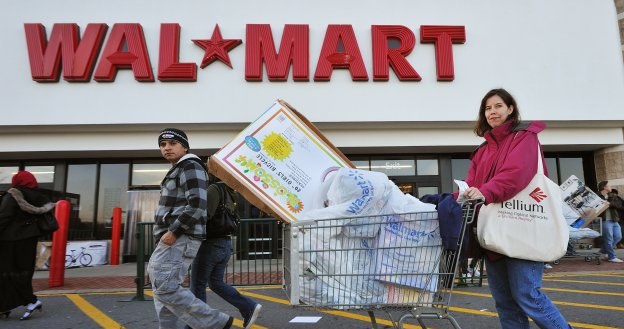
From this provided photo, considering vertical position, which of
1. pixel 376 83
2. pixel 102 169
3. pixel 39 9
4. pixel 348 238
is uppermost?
pixel 39 9

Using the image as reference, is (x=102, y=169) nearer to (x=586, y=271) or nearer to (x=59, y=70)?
(x=59, y=70)

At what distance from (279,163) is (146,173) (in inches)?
424

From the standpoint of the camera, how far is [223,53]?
11102mm

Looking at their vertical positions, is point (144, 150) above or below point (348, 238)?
above

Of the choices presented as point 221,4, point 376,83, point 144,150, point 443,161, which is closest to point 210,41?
point 221,4

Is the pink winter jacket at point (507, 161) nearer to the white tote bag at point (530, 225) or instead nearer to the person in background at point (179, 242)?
the white tote bag at point (530, 225)

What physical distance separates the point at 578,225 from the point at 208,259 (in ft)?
29.0

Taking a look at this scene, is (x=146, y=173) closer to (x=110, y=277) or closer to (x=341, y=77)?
(x=110, y=277)

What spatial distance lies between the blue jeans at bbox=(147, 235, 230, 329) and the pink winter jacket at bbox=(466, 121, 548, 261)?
2.16 metres

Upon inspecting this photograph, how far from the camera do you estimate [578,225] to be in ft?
30.5

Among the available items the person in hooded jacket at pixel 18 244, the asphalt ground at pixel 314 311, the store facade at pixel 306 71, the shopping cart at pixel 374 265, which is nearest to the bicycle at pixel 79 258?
the store facade at pixel 306 71

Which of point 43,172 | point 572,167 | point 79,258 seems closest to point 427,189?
point 572,167

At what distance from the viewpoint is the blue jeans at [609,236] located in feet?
30.7

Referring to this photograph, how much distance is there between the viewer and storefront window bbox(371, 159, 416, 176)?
1305 centimetres
